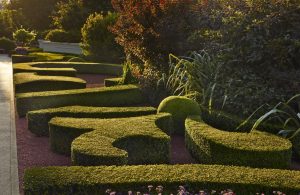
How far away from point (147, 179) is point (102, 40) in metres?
18.9

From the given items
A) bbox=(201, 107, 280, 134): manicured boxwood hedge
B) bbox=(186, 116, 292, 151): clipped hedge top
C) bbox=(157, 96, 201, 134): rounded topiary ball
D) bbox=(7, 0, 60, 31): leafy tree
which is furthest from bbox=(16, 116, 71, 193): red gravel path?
bbox=(7, 0, 60, 31): leafy tree

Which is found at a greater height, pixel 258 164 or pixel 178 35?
pixel 178 35

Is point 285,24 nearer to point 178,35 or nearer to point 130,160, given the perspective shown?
point 178,35

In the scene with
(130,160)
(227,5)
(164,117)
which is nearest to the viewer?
(130,160)

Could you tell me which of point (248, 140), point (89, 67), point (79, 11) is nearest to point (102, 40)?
point (89, 67)

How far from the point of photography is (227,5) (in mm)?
12898

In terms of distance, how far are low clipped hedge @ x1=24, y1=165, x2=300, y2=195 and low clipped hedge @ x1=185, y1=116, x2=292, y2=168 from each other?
3.03 ft

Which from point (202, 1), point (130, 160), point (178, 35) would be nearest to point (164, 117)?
point (130, 160)

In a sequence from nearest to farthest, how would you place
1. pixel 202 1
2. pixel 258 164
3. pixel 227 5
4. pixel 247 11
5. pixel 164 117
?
pixel 258 164 < pixel 164 117 < pixel 247 11 < pixel 227 5 < pixel 202 1

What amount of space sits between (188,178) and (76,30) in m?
32.5

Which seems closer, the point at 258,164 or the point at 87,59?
the point at 258,164

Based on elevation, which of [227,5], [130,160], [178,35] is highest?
[227,5]

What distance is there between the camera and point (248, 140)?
7750 millimetres

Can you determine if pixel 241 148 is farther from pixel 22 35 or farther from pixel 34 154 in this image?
pixel 22 35
